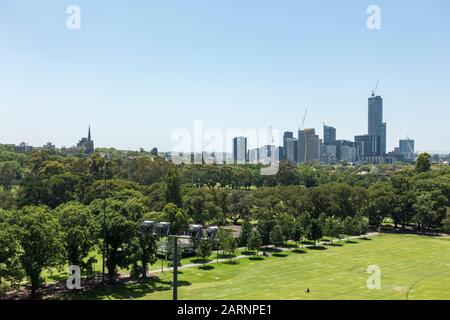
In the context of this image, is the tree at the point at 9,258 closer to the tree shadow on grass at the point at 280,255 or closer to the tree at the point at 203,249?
the tree at the point at 203,249

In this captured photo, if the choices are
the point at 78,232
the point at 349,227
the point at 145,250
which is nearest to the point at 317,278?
the point at 145,250

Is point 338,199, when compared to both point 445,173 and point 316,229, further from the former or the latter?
point 445,173

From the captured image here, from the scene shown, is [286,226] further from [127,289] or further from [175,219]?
[127,289]

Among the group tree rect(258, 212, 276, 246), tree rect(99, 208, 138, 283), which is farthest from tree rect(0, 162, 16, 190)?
tree rect(99, 208, 138, 283)

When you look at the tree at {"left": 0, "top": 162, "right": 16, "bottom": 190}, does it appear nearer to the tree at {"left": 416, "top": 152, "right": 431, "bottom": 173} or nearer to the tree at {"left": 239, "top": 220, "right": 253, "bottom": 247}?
the tree at {"left": 239, "top": 220, "right": 253, "bottom": 247}

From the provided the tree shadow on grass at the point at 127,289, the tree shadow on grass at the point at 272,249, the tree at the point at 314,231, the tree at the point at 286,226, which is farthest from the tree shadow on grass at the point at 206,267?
the tree at the point at 314,231

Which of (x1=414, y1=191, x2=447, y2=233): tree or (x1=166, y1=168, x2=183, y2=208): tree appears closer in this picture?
(x1=166, y1=168, x2=183, y2=208): tree
